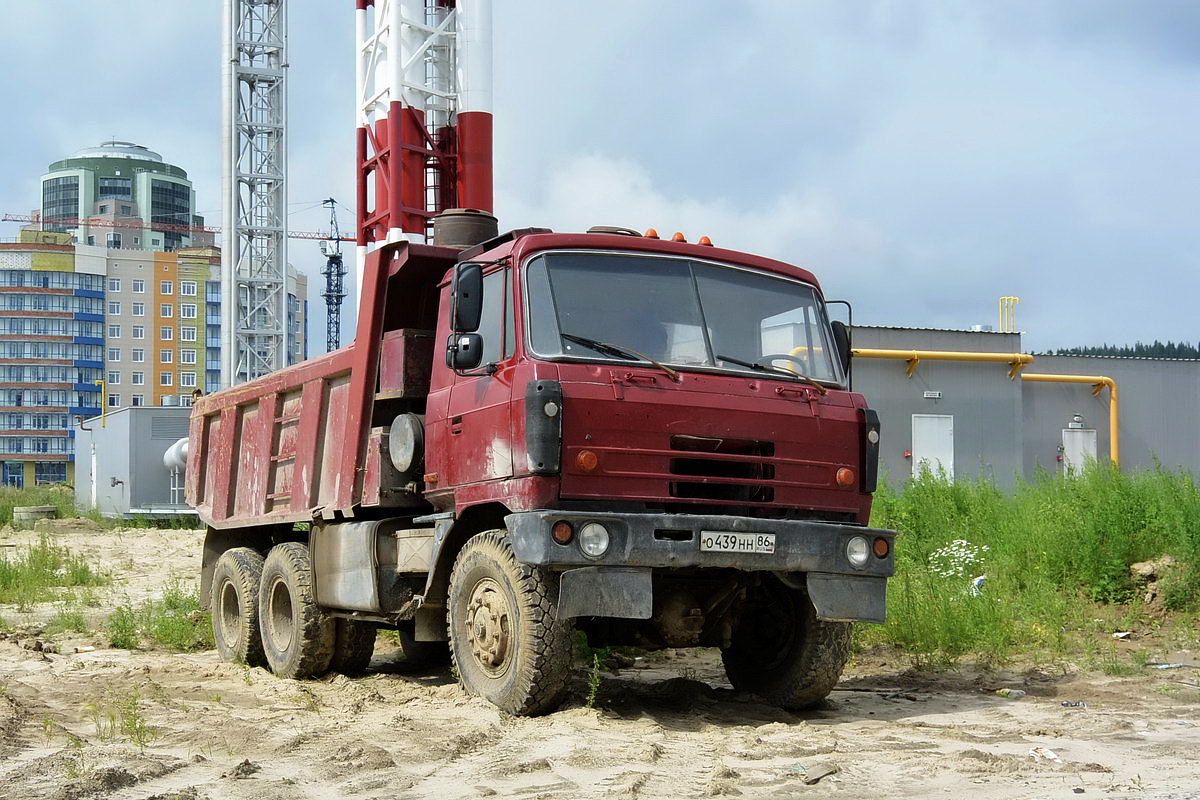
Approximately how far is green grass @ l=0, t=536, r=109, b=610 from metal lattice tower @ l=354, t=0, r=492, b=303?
584 cm

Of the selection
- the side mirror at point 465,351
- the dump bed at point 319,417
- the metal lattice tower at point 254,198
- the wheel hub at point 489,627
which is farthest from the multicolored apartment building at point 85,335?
the wheel hub at point 489,627

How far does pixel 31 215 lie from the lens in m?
141

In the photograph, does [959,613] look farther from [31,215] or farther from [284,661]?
[31,215]

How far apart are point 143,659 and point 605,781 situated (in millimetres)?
6331

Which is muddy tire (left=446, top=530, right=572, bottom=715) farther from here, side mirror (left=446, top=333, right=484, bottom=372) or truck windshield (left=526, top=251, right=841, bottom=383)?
truck windshield (left=526, top=251, right=841, bottom=383)

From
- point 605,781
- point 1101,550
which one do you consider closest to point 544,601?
point 605,781

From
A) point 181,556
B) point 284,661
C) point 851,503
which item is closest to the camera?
point 851,503

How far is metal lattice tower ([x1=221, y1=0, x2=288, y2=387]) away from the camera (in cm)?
3906

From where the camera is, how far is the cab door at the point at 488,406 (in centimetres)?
725

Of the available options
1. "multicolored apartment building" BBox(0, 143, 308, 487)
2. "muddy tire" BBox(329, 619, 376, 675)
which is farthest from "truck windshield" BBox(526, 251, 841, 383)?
"multicolored apartment building" BBox(0, 143, 308, 487)

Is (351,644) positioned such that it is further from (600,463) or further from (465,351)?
(600,463)

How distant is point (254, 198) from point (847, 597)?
35503 mm

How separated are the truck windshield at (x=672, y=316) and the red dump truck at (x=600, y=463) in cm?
1

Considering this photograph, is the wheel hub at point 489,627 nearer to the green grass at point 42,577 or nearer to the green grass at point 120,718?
the green grass at point 120,718
